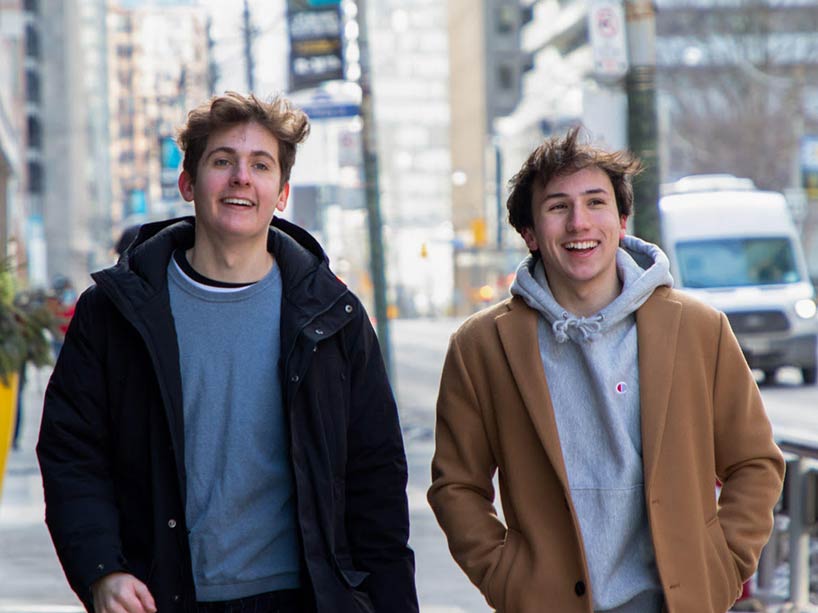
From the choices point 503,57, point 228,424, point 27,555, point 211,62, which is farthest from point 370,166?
point 503,57

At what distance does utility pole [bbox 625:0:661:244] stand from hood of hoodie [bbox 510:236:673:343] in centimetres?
604

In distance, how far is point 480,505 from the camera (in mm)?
A: 4430

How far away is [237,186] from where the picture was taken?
4180 mm

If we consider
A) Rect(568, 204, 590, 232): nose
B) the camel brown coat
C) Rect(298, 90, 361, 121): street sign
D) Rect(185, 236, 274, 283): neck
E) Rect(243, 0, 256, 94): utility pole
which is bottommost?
the camel brown coat

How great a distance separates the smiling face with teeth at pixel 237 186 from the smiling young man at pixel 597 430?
64 cm

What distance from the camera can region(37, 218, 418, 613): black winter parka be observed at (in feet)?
13.1

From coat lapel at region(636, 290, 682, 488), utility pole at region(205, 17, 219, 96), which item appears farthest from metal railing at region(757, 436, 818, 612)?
utility pole at region(205, 17, 219, 96)

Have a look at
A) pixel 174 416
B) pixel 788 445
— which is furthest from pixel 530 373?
pixel 788 445

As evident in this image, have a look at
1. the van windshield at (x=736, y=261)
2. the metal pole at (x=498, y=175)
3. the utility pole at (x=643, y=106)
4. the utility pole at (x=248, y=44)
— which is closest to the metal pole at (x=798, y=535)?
the utility pole at (x=643, y=106)

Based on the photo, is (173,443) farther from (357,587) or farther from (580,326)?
(580,326)

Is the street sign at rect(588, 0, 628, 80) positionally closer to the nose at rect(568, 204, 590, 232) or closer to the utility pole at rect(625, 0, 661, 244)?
the utility pole at rect(625, 0, 661, 244)

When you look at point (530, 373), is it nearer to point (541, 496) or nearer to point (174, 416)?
point (541, 496)

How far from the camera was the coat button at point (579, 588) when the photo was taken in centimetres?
408

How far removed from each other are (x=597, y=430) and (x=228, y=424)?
2.95 ft
